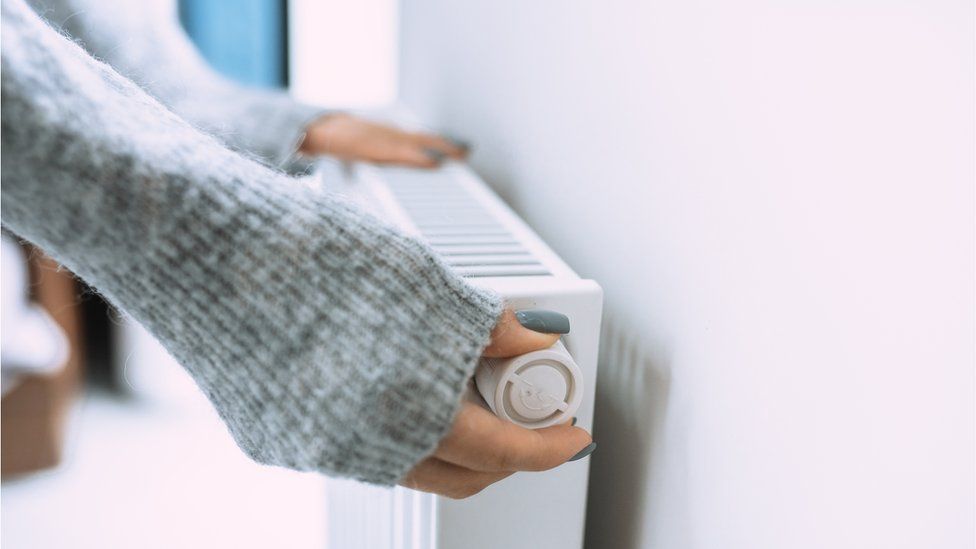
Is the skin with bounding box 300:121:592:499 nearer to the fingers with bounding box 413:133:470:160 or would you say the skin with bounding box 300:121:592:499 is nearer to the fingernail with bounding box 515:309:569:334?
the fingernail with bounding box 515:309:569:334

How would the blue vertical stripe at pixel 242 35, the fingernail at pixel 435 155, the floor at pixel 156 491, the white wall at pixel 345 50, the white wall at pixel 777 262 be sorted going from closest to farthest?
1. the white wall at pixel 777 262
2. the fingernail at pixel 435 155
3. the floor at pixel 156 491
4. the white wall at pixel 345 50
5. the blue vertical stripe at pixel 242 35

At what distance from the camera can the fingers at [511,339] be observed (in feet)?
1.29

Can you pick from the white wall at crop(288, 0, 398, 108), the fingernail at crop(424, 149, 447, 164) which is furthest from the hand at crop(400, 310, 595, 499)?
the white wall at crop(288, 0, 398, 108)

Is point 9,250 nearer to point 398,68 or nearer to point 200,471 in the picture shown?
point 200,471

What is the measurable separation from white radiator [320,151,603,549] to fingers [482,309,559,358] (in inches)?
1.2

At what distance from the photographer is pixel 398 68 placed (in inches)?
54.2

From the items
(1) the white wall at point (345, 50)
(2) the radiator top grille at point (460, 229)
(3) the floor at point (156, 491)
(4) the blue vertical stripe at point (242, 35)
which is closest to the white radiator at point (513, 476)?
(2) the radiator top grille at point (460, 229)

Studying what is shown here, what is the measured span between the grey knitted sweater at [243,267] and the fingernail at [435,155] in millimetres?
467

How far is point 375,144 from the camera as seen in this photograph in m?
0.86

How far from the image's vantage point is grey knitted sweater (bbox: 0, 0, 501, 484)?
318 millimetres

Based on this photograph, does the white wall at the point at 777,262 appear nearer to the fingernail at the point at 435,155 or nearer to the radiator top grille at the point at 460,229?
the radiator top grille at the point at 460,229

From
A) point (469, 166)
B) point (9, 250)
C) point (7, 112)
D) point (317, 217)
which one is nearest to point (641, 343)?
point (317, 217)

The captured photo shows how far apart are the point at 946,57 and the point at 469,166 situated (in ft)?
2.15

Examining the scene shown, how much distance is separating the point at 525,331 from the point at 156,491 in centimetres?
105
